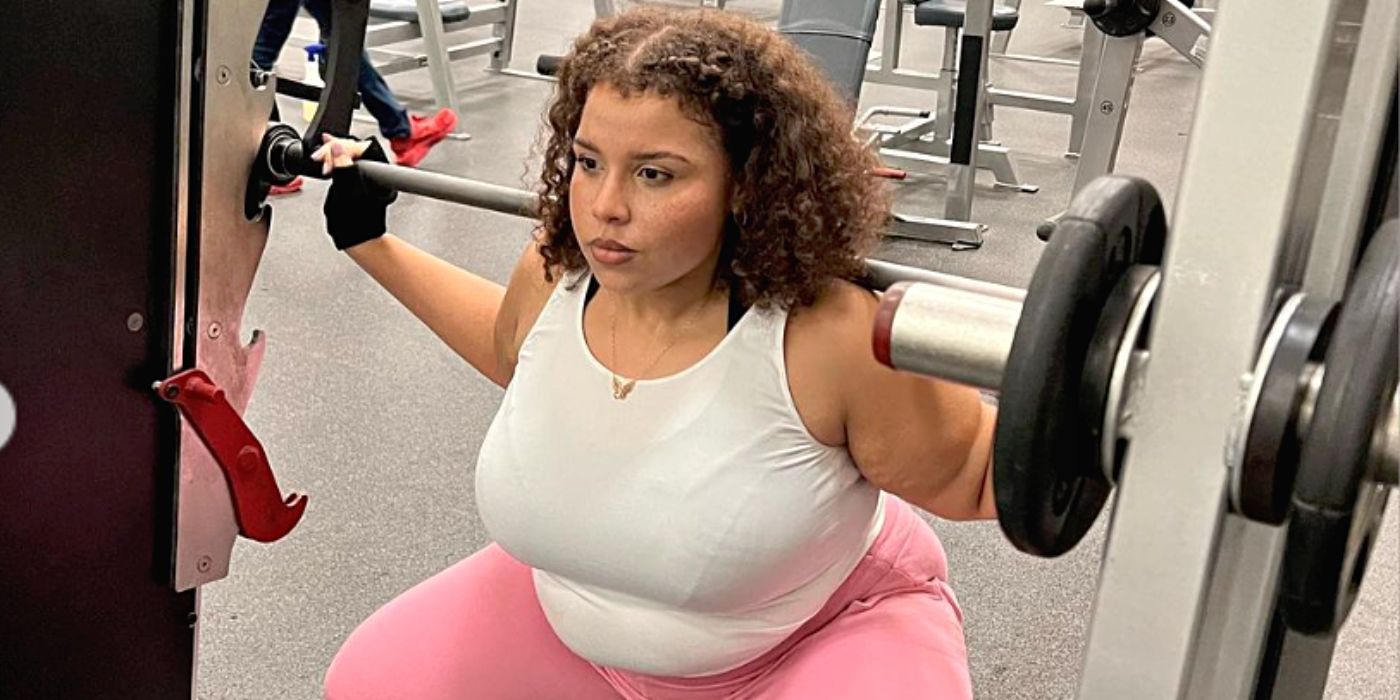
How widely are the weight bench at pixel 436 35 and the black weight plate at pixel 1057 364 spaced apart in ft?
14.8

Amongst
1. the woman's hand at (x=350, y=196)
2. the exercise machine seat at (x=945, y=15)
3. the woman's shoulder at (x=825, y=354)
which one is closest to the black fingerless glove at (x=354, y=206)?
the woman's hand at (x=350, y=196)

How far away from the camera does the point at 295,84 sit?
1705 millimetres

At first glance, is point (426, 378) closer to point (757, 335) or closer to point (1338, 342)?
point (757, 335)

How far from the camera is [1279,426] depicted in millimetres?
715

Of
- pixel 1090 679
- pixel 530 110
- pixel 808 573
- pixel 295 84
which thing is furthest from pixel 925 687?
pixel 530 110

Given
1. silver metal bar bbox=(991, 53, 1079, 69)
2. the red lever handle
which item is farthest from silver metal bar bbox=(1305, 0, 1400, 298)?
silver metal bar bbox=(991, 53, 1079, 69)

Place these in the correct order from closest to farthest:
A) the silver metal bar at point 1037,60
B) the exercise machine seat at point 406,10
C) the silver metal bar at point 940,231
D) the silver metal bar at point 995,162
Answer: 1. the silver metal bar at point 940,231
2. the silver metal bar at point 995,162
3. the exercise machine seat at point 406,10
4. the silver metal bar at point 1037,60

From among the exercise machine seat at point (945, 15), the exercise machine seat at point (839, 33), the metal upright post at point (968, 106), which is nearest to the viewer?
the exercise machine seat at point (839, 33)

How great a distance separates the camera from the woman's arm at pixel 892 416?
131cm

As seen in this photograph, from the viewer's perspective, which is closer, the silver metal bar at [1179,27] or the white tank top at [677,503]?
the white tank top at [677,503]

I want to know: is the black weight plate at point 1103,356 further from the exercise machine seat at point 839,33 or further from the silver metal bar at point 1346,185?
the exercise machine seat at point 839,33

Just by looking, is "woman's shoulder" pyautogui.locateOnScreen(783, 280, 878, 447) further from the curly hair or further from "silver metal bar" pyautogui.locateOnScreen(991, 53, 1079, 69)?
"silver metal bar" pyautogui.locateOnScreen(991, 53, 1079, 69)

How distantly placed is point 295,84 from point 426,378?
1603 millimetres

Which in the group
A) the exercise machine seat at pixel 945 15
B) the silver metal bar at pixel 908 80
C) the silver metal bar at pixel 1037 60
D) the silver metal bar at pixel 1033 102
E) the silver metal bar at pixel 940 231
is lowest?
the silver metal bar at pixel 940 231
